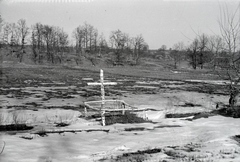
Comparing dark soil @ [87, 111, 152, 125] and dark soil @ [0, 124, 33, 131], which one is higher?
dark soil @ [0, 124, 33, 131]

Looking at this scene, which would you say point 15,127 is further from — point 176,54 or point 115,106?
point 176,54

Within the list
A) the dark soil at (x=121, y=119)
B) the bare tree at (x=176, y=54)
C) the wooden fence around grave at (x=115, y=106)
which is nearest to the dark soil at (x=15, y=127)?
the wooden fence around grave at (x=115, y=106)

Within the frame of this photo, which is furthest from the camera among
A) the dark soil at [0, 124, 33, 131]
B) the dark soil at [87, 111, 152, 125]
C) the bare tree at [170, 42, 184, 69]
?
the bare tree at [170, 42, 184, 69]

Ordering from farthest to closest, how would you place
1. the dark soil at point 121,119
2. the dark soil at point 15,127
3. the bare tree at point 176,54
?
the bare tree at point 176,54, the dark soil at point 121,119, the dark soil at point 15,127

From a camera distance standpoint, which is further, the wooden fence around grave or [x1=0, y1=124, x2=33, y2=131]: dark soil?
the wooden fence around grave

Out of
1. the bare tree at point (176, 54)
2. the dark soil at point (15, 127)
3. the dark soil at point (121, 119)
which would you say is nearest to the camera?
the dark soil at point (15, 127)

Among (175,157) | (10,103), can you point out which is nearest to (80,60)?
(10,103)

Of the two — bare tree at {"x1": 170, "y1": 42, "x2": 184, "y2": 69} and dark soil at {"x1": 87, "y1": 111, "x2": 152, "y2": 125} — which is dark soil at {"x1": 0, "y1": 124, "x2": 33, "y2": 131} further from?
bare tree at {"x1": 170, "y1": 42, "x2": 184, "y2": 69}

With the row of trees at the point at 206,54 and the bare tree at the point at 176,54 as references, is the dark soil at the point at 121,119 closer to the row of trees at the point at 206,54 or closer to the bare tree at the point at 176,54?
the row of trees at the point at 206,54

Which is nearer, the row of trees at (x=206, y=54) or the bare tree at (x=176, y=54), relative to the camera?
the row of trees at (x=206, y=54)

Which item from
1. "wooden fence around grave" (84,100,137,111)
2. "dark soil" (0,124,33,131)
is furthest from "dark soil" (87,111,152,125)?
"dark soil" (0,124,33,131)

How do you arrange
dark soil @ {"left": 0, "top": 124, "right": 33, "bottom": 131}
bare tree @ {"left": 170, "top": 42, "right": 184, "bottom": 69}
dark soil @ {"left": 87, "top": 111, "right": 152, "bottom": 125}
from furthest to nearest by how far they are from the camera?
bare tree @ {"left": 170, "top": 42, "right": 184, "bottom": 69}
dark soil @ {"left": 87, "top": 111, "right": 152, "bottom": 125}
dark soil @ {"left": 0, "top": 124, "right": 33, "bottom": 131}

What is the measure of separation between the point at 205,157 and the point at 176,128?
12.3 ft

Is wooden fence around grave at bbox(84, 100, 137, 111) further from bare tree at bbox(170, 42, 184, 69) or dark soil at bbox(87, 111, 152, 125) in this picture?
bare tree at bbox(170, 42, 184, 69)
